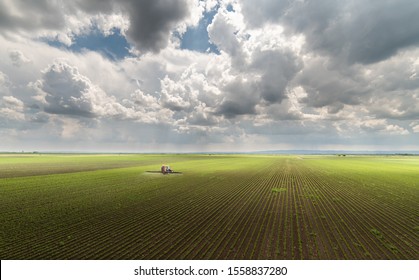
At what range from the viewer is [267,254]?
10.1m

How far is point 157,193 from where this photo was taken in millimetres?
25031

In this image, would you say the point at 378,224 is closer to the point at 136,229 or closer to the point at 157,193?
the point at 136,229

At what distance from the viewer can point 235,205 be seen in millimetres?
19391

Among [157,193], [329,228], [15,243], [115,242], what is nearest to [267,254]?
[329,228]

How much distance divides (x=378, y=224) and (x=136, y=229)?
15923 millimetres

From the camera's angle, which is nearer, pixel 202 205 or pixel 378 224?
pixel 378 224

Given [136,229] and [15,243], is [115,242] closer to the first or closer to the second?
[136,229]

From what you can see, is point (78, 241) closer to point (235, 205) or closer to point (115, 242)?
point (115, 242)

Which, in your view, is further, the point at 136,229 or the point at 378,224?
the point at 378,224

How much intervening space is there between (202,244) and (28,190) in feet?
85.0

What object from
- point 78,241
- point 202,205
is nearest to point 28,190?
point 78,241
